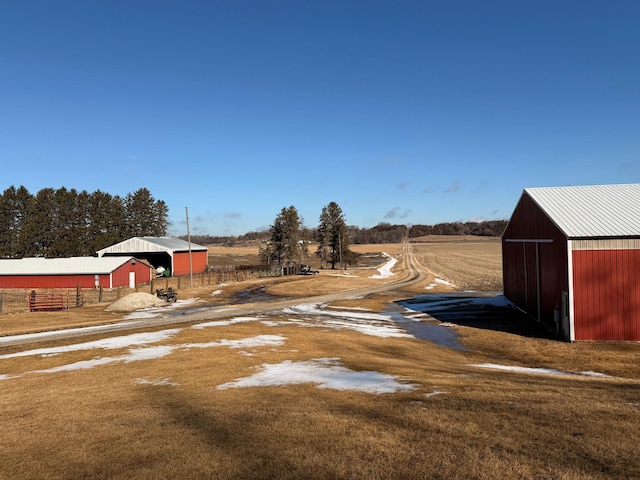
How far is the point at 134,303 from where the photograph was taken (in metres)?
35.1

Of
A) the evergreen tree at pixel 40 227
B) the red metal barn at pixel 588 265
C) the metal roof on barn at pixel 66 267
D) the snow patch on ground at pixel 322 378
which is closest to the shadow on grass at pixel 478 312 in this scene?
the red metal barn at pixel 588 265

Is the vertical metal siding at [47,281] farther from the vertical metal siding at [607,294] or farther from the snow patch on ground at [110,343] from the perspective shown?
the vertical metal siding at [607,294]

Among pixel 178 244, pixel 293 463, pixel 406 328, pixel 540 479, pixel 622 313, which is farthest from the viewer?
pixel 178 244

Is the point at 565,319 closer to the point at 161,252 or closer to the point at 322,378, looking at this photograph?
the point at 322,378

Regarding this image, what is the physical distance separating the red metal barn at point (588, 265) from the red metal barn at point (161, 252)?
54.1m

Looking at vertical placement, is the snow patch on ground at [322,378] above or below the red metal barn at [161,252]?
below

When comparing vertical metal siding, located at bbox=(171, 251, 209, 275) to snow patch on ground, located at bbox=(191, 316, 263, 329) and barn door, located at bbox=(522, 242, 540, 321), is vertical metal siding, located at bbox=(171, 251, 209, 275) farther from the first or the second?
barn door, located at bbox=(522, 242, 540, 321)

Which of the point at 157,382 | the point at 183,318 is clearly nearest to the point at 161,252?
the point at 183,318

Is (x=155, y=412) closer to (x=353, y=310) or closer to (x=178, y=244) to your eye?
(x=353, y=310)

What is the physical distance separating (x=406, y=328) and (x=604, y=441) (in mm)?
20701

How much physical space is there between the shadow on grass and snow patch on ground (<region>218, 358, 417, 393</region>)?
1573 centimetres

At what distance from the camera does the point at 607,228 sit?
22.3 metres

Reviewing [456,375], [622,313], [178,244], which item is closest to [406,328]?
[622,313]

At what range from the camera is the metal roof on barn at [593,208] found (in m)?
22.1
